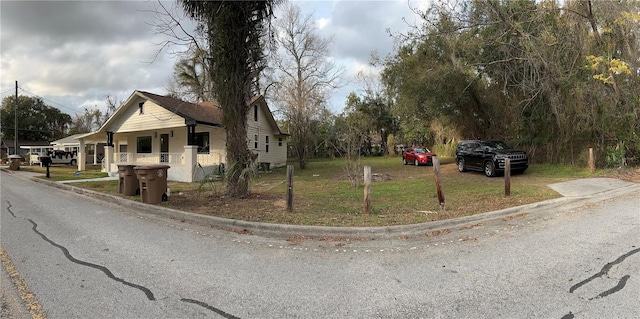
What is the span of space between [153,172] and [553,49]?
15.6 meters

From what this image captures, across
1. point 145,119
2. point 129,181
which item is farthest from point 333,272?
point 145,119

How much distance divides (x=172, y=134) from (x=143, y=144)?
325cm

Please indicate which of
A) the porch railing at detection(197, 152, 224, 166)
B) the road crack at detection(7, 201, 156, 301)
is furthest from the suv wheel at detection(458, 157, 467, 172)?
the road crack at detection(7, 201, 156, 301)

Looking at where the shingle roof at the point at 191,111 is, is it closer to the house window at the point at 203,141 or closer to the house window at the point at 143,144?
the house window at the point at 203,141

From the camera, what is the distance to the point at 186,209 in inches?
323

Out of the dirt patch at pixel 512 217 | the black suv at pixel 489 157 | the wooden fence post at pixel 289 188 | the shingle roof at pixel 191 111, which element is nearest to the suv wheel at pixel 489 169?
the black suv at pixel 489 157

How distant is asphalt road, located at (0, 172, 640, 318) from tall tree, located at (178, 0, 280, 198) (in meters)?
3.07

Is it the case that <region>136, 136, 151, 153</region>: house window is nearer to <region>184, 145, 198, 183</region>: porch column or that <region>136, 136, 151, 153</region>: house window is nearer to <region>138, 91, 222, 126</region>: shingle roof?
<region>138, 91, 222, 126</region>: shingle roof

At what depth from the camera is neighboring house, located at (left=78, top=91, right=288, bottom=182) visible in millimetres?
16969

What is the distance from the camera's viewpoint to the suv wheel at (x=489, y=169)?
1433cm

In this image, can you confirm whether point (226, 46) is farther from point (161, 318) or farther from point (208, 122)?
point (208, 122)

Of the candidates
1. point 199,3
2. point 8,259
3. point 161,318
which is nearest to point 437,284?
point 161,318

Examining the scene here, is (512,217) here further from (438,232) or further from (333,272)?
(333,272)

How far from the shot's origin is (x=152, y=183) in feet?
29.5
